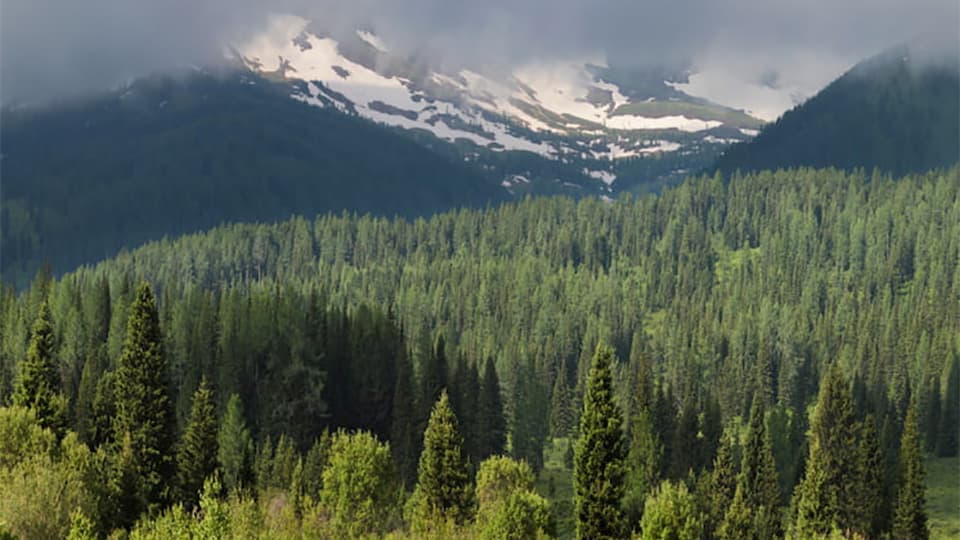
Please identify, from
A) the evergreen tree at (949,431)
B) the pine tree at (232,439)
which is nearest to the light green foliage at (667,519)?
the pine tree at (232,439)

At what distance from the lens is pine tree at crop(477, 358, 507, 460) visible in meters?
171

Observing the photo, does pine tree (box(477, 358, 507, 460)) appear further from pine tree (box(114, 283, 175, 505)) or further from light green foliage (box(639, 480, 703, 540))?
light green foliage (box(639, 480, 703, 540))

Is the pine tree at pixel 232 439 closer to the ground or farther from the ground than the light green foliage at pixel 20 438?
closer to the ground

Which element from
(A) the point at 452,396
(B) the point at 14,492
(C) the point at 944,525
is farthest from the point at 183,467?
(C) the point at 944,525

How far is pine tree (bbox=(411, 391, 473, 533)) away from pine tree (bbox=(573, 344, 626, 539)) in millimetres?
15962

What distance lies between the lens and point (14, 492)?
73.3m

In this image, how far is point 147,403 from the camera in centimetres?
9869

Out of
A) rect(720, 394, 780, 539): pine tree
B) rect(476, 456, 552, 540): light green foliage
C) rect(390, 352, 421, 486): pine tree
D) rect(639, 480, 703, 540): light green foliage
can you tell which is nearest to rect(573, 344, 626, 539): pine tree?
rect(639, 480, 703, 540): light green foliage

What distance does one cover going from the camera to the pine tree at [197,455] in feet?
324

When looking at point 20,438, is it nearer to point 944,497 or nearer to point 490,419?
point 490,419

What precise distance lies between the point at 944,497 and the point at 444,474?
3612 inches

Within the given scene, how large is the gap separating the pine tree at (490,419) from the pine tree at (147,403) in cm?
7653

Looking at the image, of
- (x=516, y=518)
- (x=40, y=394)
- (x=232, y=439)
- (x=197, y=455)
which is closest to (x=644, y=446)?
(x=232, y=439)

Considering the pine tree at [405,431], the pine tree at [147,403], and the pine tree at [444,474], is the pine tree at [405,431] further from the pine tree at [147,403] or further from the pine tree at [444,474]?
the pine tree at [147,403]
